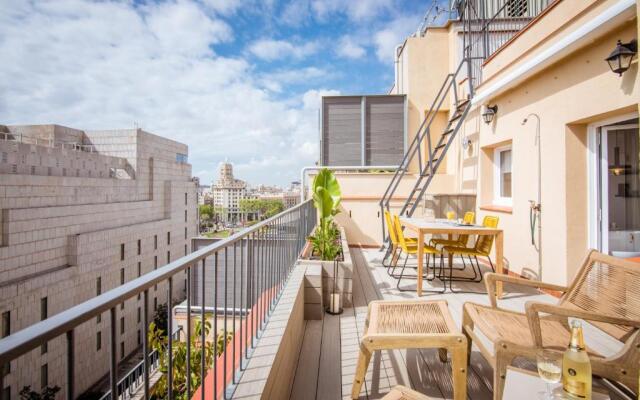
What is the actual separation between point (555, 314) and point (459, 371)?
68 cm

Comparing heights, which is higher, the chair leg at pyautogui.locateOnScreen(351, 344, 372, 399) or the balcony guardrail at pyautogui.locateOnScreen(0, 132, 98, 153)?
the balcony guardrail at pyautogui.locateOnScreen(0, 132, 98, 153)

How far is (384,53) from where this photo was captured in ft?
35.8

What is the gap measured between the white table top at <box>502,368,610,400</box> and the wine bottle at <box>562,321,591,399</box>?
0.21ft

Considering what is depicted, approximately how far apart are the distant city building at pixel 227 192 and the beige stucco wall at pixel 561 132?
7895cm

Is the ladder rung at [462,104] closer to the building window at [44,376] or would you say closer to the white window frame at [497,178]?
the white window frame at [497,178]

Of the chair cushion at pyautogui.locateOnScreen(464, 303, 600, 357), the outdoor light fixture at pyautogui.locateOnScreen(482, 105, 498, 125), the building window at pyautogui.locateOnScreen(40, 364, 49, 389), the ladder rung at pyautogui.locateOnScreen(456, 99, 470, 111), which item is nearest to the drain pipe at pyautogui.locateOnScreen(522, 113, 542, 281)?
the outdoor light fixture at pyautogui.locateOnScreen(482, 105, 498, 125)

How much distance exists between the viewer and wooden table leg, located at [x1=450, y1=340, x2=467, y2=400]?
5.82 feet

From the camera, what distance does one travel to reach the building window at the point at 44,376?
683 inches

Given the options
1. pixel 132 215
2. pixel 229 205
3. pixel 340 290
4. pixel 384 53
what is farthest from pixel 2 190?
pixel 229 205

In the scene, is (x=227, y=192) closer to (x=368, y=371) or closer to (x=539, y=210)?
(x=539, y=210)

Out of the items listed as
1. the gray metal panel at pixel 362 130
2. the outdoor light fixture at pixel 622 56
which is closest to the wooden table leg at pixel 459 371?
the outdoor light fixture at pixel 622 56

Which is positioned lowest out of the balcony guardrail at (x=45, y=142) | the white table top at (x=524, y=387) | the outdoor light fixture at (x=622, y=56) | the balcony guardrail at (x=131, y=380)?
the balcony guardrail at (x=131, y=380)

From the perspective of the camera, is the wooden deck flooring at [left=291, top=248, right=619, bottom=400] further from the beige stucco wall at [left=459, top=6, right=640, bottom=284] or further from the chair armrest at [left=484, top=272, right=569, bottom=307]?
the beige stucco wall at [left=459, top=6, right=640, bottom=284]

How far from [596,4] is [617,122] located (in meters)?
1.22
